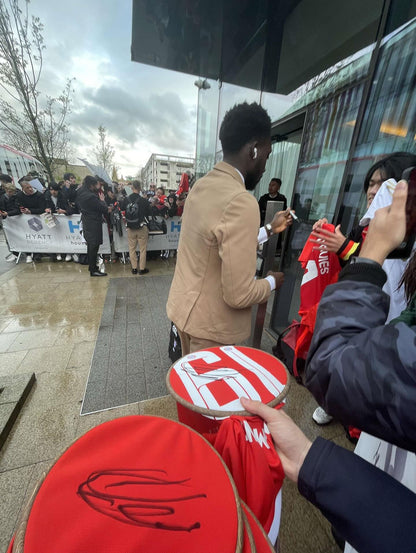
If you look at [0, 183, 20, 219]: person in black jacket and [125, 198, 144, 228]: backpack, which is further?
[0, 183, 20, 219]: person in black jacket

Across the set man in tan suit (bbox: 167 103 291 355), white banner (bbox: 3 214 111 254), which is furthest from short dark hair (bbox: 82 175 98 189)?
man in tan suit (bbox: 167 103 291 355)

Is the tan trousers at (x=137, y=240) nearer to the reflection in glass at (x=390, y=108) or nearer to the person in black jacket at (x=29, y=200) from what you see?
the person in black jacket at (x=29, y=200)

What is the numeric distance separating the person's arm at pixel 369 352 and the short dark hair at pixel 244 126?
2.86 feet

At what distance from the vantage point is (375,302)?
0.60 meters

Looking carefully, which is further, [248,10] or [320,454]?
[248,10]

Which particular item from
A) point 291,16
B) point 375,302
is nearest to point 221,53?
point 291,16

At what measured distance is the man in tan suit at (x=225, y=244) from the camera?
112cm

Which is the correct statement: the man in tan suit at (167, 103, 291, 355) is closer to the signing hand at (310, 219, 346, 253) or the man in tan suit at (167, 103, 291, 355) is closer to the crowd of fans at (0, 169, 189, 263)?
the signing hand at (310, 219, 346, 253)

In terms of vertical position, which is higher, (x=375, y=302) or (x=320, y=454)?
(x=375, y=302)

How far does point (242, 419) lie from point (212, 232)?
81 cm

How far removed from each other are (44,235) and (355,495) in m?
7.49

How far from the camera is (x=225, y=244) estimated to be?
1104 mm

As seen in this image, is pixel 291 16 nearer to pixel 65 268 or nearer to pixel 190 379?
pixel 190 379

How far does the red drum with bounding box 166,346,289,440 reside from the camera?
2.85ft
